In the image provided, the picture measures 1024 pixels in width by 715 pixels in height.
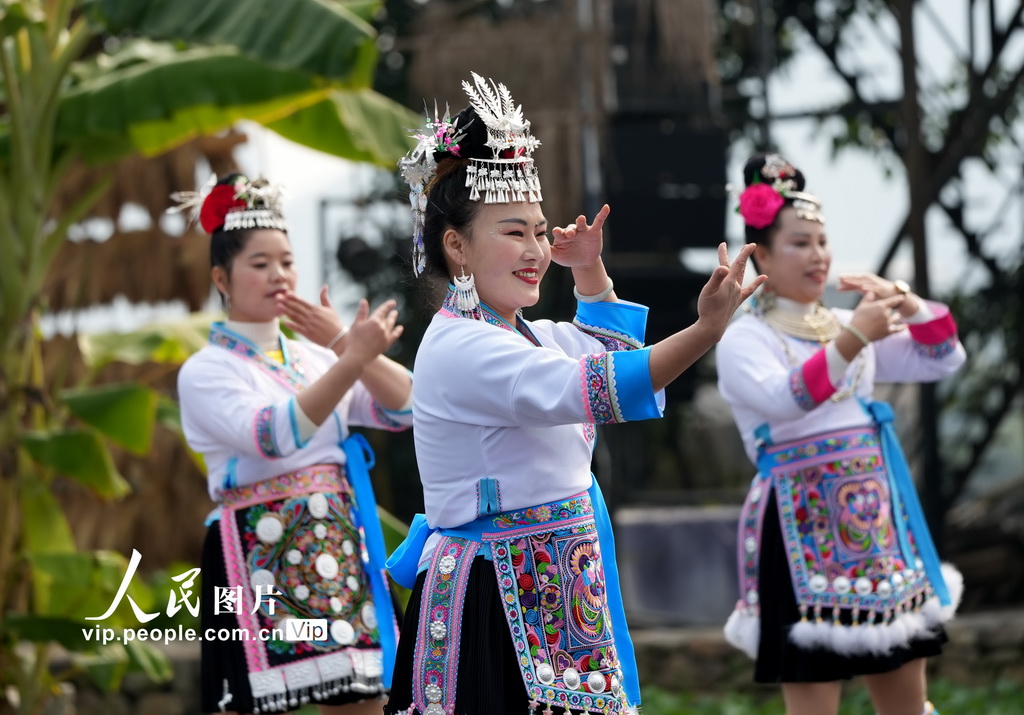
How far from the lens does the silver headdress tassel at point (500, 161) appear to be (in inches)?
103

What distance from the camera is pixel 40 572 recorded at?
205 inches

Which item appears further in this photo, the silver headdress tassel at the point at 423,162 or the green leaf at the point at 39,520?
the green leaf at the point at 39,520

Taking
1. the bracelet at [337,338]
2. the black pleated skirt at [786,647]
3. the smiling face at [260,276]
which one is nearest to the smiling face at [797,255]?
the black pleated skirt at [786,647]

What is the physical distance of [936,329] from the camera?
3.87m

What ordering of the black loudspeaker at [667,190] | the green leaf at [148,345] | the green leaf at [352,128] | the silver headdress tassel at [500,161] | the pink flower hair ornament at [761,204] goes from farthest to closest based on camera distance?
the black loudspeaker at [667,190] → the green leaf at [352,128] → the green leaf at [148,345] → the pink flower hair ornament at [761,204] → the silver headdress tassel at [500,161]

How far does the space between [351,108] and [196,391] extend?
95.6 inches

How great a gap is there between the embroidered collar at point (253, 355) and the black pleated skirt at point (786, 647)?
128 cm

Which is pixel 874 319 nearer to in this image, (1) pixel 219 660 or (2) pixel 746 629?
(2) pixel 746 629

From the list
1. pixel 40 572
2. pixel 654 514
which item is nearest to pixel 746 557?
pixel 40 572

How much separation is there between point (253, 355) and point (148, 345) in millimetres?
1608

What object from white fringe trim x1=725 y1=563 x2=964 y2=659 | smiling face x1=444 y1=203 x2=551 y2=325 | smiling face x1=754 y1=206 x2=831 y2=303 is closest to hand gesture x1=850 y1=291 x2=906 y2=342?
smiling face x1=754 y1=206 x2=831 y2=303

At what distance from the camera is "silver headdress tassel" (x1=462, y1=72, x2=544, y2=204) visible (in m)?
2.61

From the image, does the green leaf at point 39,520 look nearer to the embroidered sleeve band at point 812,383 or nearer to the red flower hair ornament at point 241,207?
the red flower hair ornament at point 241,207

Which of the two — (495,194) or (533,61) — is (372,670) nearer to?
(495,194)
